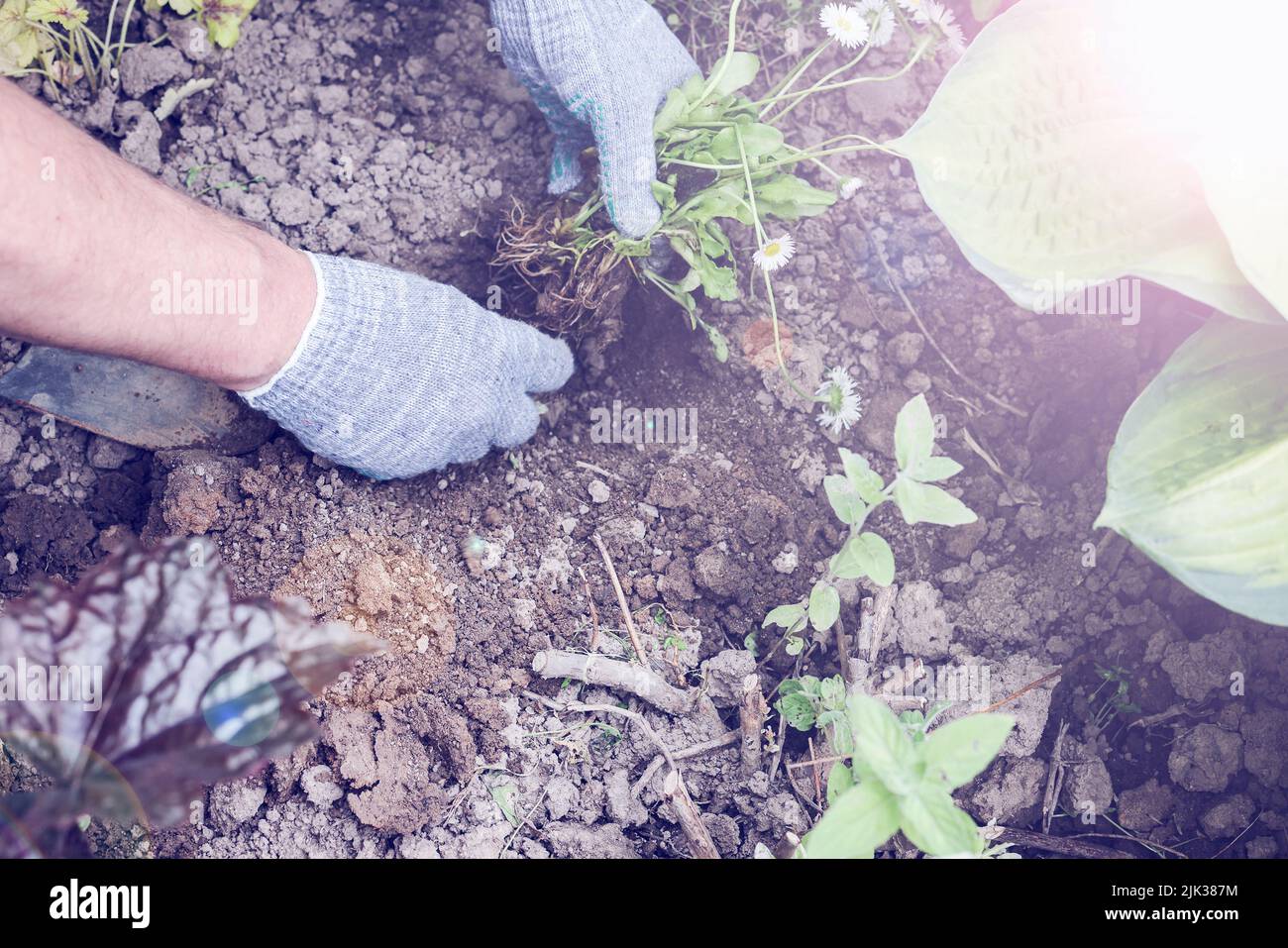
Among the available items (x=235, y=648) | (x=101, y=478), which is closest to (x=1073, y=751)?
(x=235, y=648)

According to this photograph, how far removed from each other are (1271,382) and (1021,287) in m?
0.39

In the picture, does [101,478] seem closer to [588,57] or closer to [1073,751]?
[588,57]

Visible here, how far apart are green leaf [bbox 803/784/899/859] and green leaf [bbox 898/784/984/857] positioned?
2 cm

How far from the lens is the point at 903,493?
1.33 m

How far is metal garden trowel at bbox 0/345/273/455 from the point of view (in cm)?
163

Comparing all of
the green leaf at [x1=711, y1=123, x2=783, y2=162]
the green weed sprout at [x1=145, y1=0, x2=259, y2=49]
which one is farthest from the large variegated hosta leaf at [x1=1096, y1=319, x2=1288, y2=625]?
the green weed sprout at [x1=145, y1=0, x2=259, y2=49]

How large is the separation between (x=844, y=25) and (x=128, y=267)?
1.32m

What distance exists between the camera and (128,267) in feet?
4.63

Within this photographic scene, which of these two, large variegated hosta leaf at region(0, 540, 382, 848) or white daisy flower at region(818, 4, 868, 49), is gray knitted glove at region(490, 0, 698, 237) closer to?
white daisy flower at region(818, 4, 868, 49)

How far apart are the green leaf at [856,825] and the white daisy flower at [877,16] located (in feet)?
4.51

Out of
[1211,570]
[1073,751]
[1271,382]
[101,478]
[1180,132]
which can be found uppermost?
[1180,132]

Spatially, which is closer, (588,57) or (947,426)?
(588,57)

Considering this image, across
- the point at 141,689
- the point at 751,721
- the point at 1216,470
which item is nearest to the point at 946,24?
the point at 1216,470

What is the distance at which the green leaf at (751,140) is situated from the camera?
153cm
